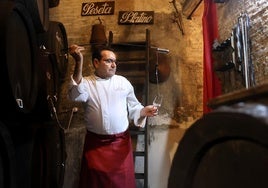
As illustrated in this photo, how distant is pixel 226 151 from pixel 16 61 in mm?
1571

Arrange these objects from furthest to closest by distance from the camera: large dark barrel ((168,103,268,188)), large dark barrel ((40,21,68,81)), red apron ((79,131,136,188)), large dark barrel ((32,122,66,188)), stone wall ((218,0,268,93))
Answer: large dark barrel ((40,21,68,81))
stone wall ((218,0,268,93))
red apron ((79,131,136,188))
large dark barrel ((32,122,66,188))
large dark barrel ((168,103,268,188))

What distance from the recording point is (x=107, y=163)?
280cm

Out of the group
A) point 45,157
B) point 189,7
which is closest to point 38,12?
point 45,157

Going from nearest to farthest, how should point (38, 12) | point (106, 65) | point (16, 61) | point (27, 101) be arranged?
point (16, 61), point (27, 101), point (38, 12), point (106, 65)

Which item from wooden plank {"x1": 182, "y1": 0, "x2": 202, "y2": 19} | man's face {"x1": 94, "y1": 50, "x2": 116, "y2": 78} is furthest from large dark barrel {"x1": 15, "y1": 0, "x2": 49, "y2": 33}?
wooden plank {"x1": 182, "y1": 0, "x2": 202, "y2": 19}

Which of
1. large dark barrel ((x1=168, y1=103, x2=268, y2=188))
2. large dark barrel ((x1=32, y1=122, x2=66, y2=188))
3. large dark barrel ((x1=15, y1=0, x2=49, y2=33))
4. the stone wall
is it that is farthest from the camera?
the stone wall

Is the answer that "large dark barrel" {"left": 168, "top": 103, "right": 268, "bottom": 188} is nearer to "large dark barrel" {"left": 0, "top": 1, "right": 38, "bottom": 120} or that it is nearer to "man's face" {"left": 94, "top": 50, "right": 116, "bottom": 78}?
"large dark barrel" {"left": 0, "top": 1, "right": 38, "bottom": 120}

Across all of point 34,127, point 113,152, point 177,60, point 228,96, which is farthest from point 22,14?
point 177,60

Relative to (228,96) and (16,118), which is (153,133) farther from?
(228,96)

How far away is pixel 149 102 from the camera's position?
15.0 ft

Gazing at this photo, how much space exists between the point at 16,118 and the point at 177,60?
3049mm

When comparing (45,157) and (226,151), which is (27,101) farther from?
(226,151)

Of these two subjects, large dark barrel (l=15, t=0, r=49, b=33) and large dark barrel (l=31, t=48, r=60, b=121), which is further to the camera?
large dark barrel (l=31, t=48, r=60, b=121)

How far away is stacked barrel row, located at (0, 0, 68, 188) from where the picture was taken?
5.80 ft
